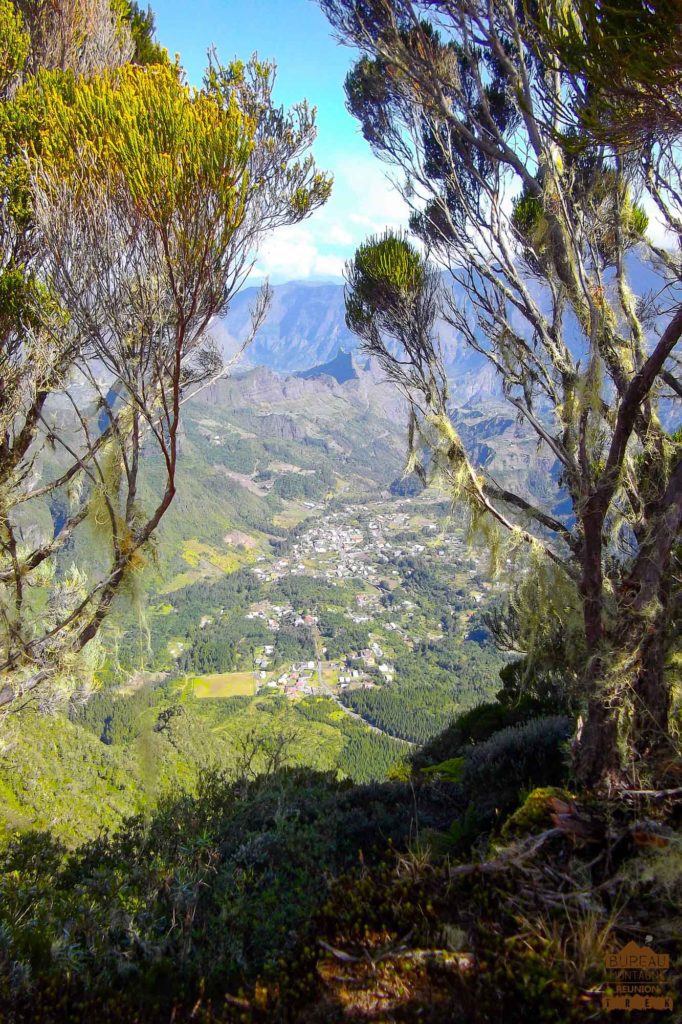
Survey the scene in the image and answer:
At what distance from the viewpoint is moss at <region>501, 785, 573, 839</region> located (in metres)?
3.19

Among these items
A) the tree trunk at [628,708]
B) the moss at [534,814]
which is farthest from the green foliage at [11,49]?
the moss at [534,814]

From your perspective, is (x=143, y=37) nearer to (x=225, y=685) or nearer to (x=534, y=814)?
(x=534, y=814)

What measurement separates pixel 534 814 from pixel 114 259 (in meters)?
4.35

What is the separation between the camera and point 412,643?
7525cm

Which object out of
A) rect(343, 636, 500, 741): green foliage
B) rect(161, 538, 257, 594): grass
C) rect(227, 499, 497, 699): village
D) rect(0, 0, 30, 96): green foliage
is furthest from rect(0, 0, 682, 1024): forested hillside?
rect(161, 538, 257, 594): grass

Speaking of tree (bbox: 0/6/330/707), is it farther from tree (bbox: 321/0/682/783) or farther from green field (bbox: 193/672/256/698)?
green field (bbox: 193/672/256/698)

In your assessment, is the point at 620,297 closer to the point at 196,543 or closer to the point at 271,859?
the point at 271,859

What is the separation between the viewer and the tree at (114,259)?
296 centimetres

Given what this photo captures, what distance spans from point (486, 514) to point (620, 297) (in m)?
2.31

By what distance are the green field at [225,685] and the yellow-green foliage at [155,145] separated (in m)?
58.0

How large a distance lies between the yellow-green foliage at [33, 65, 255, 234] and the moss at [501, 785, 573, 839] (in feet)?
13.4

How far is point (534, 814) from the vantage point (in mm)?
3254

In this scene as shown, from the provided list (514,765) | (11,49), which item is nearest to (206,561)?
(514,765)

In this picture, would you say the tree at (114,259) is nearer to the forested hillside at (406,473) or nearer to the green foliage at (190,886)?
the forested hillside at (406,473)
